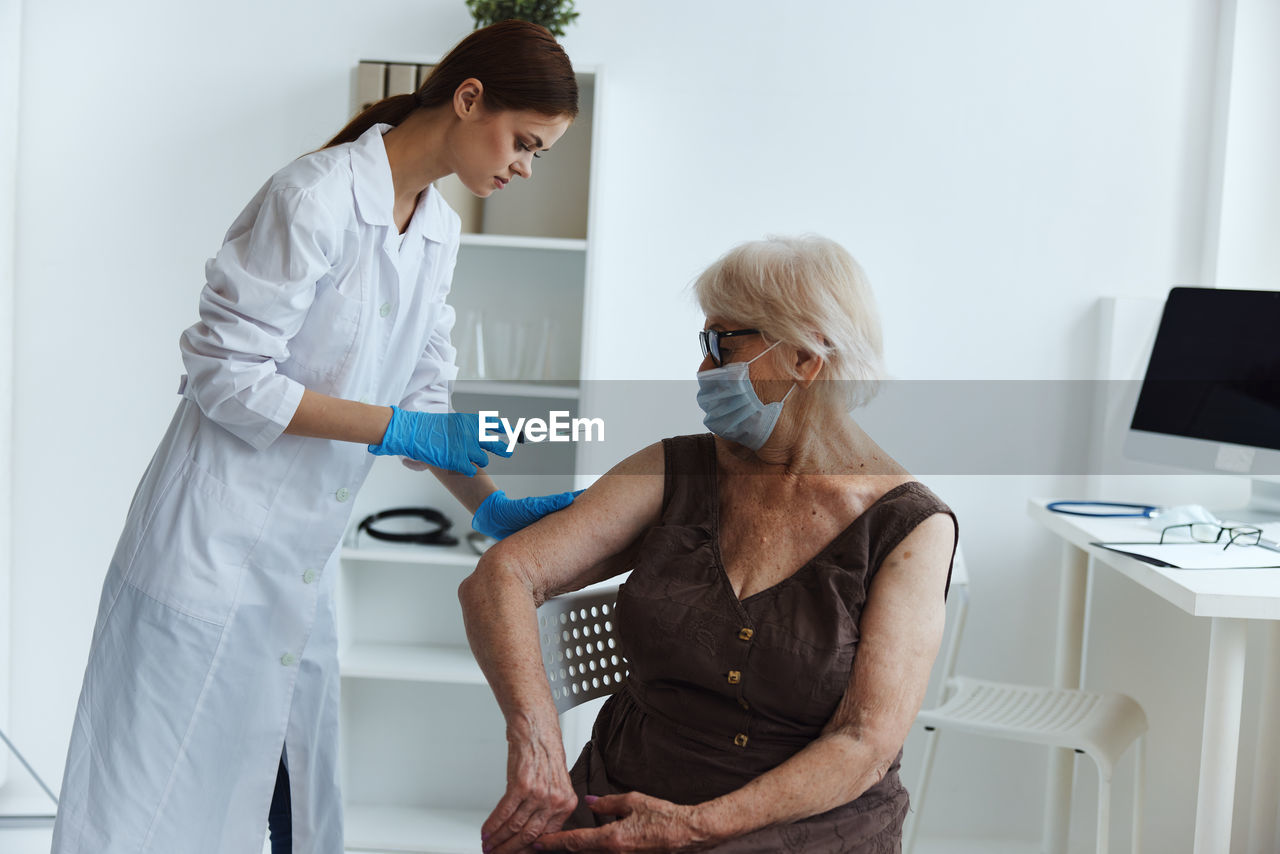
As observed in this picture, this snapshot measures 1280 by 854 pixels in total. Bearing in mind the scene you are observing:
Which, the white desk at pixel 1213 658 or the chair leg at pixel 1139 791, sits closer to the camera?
the white desk at pixel 1213 658

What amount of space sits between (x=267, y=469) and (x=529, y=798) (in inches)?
23.6

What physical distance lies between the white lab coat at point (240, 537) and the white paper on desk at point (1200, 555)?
140 centimetres

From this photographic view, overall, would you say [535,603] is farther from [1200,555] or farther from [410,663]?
[1200,555]

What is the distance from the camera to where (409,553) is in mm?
2422

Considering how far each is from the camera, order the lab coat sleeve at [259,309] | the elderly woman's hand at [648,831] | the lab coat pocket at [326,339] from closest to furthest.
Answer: the elderly woman's hand at [648,831] < the lab coat sleeve at [259,309] < the lab coat pocket at [326,339]

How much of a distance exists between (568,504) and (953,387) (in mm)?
1432

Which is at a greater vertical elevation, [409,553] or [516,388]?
[516,388]

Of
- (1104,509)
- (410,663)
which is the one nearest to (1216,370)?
(1104,509)

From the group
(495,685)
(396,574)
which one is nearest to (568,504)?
(495,685)

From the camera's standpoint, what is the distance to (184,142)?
2.58 metres

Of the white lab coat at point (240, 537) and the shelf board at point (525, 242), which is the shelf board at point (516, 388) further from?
the white lab coat at point (240, 537)

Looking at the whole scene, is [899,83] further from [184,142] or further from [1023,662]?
[184,142]

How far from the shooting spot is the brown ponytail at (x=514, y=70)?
4.77 feet

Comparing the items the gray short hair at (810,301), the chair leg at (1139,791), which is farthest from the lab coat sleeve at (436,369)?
the chair leg at (1139,791)
